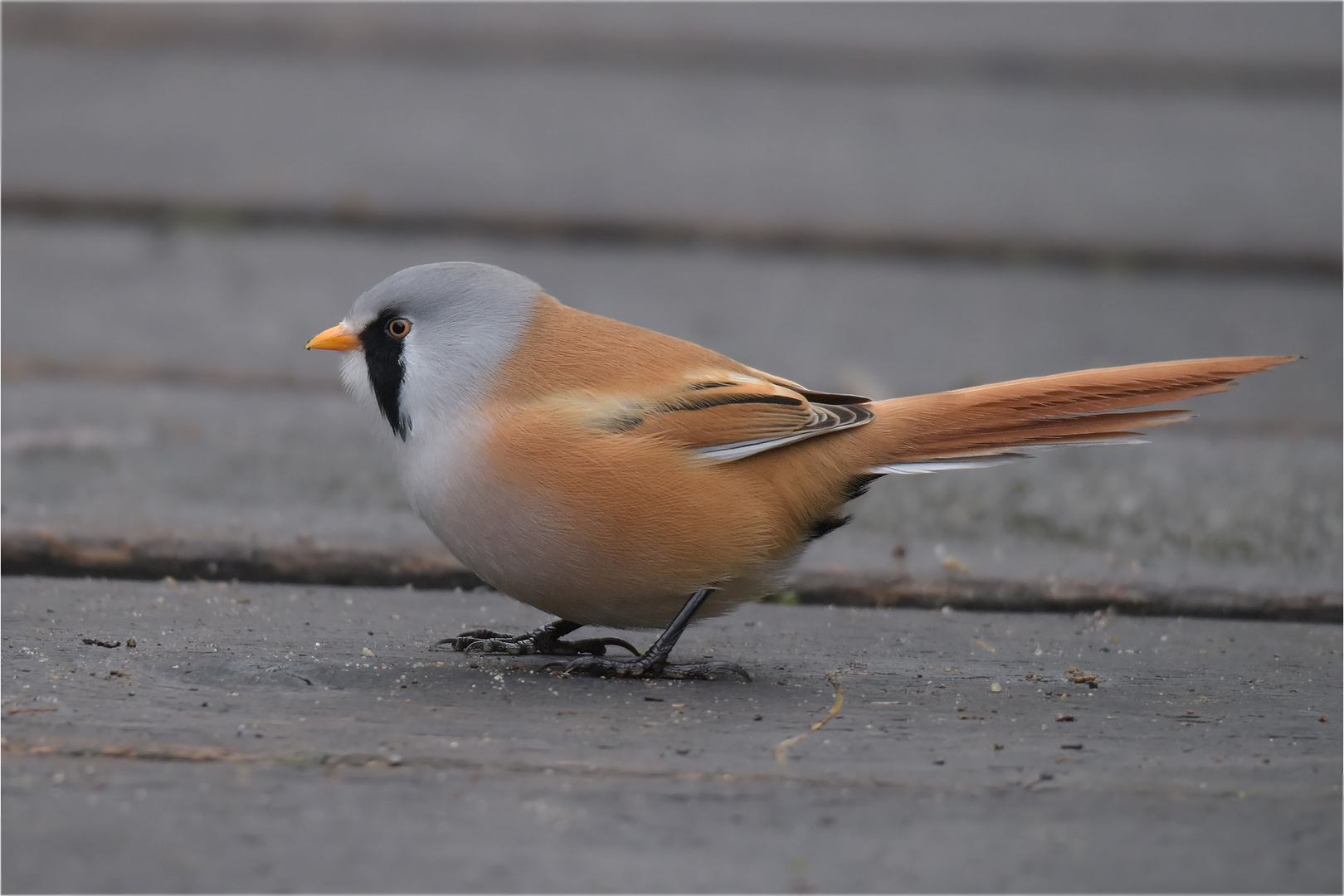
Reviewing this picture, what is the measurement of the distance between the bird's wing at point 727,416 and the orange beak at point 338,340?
681 mm

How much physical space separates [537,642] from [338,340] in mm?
852

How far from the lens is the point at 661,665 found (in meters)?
3.01

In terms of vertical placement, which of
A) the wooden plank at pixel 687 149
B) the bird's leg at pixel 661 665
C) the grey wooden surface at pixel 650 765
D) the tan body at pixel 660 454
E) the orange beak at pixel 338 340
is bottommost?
the grey wooden surface at pixel 650 765

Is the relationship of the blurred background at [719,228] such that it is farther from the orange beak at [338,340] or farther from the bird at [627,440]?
the bird at [627,440]

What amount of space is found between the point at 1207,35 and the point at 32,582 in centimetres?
842

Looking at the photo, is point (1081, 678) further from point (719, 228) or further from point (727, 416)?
point (719, 228)

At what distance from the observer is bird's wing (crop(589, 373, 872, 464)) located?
3.03 metres

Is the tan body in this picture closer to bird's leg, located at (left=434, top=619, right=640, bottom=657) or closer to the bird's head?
the bird's head

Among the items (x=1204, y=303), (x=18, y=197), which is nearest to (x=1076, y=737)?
(x=1204, y=303)

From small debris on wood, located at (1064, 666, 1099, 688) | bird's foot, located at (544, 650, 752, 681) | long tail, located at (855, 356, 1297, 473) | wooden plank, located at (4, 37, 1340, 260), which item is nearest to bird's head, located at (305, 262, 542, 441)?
bird's foot, located at (544, 650, 752, 681)

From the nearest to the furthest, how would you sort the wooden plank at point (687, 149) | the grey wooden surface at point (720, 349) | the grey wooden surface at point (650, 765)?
the grey wooden surface at point (650, 765) < the grey wooden surface at point (720, 349) < the wooden plank at point (687, 149)

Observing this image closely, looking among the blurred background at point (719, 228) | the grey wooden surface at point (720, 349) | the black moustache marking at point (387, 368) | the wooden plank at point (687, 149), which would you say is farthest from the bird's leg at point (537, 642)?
the wooden plank at point (687, 149)

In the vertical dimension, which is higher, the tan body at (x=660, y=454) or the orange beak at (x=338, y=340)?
the orange beak at (x=338, y=340)

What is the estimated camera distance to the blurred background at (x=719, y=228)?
14.9 ft
